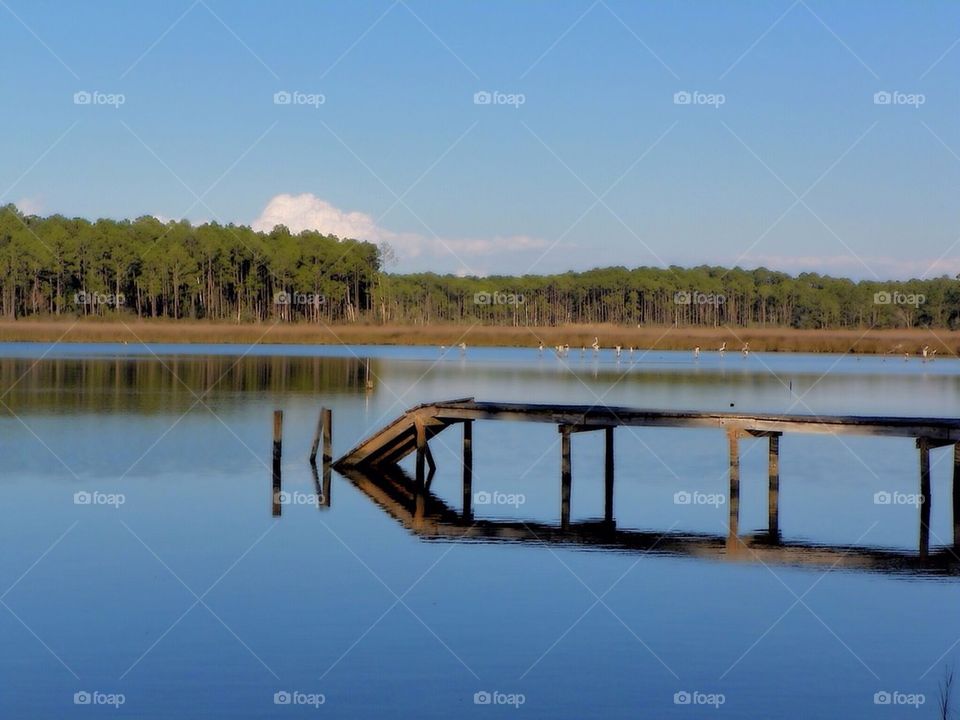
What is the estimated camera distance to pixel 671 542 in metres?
20.7

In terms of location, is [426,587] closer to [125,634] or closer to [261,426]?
[125,634]

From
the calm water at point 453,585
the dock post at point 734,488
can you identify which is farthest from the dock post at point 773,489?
the dock post at point 734,488

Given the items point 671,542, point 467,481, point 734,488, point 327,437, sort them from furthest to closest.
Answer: point 327,437 → point 467,481 → point 734,488 → point 671,542

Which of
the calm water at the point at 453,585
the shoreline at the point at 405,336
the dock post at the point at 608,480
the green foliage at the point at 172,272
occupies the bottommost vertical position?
the calm water at the point at 453,585

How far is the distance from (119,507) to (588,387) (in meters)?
35.4

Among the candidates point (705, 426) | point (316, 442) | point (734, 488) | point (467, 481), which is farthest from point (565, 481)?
point (316, 442)

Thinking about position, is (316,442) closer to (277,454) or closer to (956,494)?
(277,454)

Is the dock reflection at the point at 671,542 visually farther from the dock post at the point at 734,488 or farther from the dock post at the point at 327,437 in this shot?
the dock post at the point at 327,437

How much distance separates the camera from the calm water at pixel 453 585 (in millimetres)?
13172

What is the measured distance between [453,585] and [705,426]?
22.8ft

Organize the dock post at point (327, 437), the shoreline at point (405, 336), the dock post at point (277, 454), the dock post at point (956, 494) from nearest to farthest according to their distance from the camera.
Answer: the dock post at point (956, 494)
the dock post at point (277, 454)
the dock post at point (327, 437)
the shoreline at point (405, 336)

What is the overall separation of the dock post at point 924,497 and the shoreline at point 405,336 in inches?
2801

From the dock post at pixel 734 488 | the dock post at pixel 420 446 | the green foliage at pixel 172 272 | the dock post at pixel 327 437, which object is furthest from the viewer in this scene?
the green foliage at pixel 172 272

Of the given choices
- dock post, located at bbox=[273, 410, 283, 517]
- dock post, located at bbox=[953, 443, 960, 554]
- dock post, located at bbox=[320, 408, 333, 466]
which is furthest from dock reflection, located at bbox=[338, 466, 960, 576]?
dock post, located at bbox=[320, 408, 333, 466]
